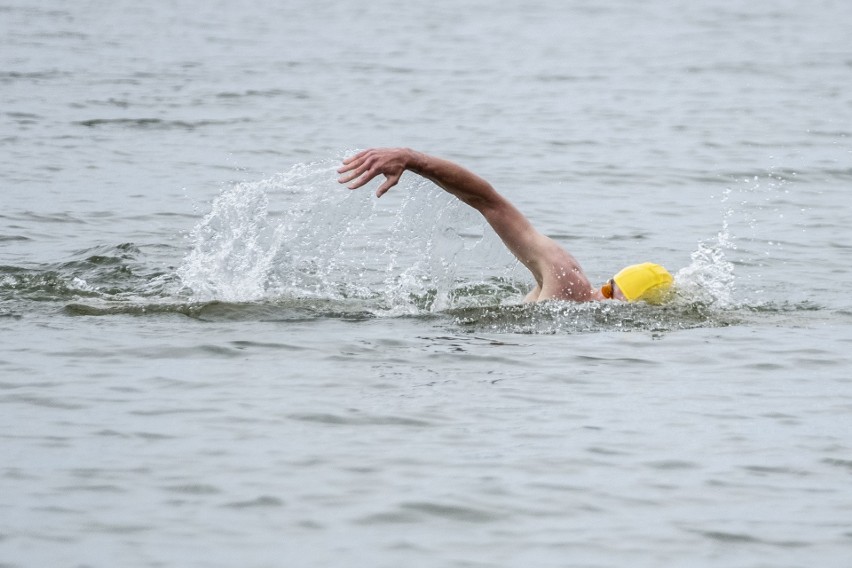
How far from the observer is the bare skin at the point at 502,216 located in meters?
9.16

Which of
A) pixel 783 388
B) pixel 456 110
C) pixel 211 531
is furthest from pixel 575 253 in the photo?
pixel 456 110

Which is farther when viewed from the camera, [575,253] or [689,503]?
[575,253]

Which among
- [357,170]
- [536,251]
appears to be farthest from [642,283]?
[357,170]

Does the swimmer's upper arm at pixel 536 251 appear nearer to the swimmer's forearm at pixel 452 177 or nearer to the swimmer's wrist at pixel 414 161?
the swimmer's forearm at pixel 452 177

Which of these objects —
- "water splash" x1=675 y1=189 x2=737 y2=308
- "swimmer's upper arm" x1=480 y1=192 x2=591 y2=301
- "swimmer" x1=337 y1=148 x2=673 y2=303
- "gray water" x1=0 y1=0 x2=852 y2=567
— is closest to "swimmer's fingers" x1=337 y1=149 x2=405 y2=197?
"swimmer" x1=337 y1=148 x2=673 y2=303

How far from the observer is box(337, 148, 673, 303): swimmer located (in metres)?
9.12

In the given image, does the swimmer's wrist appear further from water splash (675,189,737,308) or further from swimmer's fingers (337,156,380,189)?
water splash (675,189,737,308)

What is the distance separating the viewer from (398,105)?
23531mm

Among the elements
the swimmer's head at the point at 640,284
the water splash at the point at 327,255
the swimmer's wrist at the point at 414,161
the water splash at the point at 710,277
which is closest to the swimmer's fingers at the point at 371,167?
the swimmer's wrist at the point at 414,161

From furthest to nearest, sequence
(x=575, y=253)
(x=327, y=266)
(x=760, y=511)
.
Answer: (x=575, y=253)
(x=327, y=266)
(x=760, y=511)

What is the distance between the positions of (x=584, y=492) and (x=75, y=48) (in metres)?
23.6

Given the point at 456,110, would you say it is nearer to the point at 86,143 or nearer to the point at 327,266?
the point at 86,143

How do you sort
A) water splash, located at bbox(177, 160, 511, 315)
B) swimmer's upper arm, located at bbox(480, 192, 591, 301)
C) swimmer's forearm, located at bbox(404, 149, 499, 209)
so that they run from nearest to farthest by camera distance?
swimmer's forearm, located at bbox(404, 149, 499, 209) < swimmer's upper arm, located at bbox(480, 192, 591, 301) < water splash, located at bbox(177, 160, 511, 315)

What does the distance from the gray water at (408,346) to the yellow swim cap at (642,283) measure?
14cm
